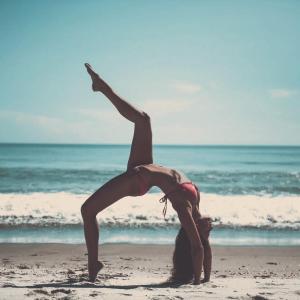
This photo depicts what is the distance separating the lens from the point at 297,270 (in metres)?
6.24

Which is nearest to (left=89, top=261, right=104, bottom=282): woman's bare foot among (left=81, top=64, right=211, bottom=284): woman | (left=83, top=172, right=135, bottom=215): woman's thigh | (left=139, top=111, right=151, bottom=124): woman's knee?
(left=81, top=64, right=211, bottom=284): woman

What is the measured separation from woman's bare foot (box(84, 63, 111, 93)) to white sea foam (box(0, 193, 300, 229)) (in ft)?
19.5

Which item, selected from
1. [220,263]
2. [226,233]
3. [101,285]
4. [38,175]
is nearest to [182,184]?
[101,285]

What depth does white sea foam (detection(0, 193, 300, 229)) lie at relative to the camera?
10.1 metres

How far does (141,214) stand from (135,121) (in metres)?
6.77

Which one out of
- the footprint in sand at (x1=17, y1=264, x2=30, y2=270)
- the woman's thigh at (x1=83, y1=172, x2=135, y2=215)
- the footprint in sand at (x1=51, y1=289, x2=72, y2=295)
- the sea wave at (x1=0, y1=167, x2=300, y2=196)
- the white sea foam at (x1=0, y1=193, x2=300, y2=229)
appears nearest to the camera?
the footprint in sand at (x1=51, y1=289, x2=72, y2=295)

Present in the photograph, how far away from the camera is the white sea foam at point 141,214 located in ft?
33.2

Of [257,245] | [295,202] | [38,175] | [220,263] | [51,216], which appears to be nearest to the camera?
[220,263]

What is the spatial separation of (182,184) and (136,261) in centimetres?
263

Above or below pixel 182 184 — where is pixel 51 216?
below

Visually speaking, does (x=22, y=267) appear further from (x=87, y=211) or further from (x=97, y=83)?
(x=97, y=83)

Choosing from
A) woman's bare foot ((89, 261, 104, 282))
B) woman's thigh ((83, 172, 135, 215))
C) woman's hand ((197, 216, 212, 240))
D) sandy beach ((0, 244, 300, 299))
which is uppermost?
woman's thigh ((83, 172, 135, 215))

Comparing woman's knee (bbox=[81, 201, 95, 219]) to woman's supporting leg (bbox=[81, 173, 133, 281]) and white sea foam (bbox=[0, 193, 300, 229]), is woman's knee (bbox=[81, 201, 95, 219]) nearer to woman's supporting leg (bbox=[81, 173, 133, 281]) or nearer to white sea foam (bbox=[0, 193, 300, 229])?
woman's supporting leg (bbox=[81, 173, 133, 281])

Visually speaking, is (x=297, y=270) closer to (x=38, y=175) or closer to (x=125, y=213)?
(x=125, y=213)
